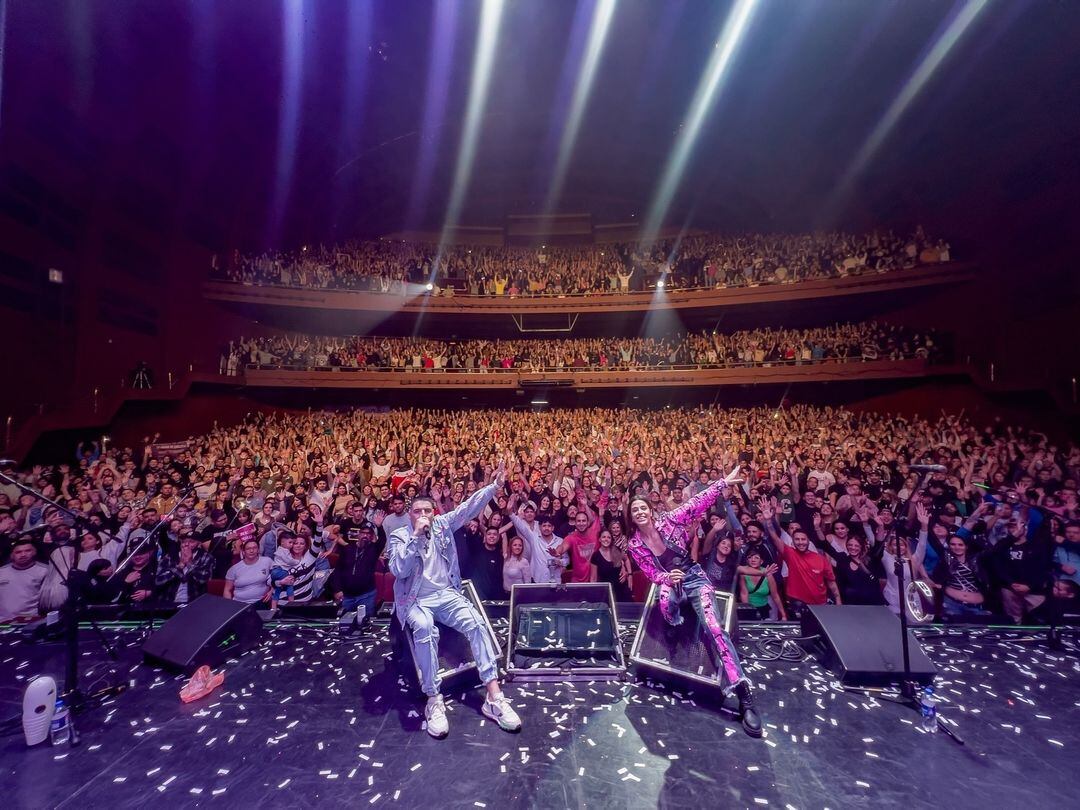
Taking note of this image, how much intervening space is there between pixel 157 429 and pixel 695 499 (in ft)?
46.1

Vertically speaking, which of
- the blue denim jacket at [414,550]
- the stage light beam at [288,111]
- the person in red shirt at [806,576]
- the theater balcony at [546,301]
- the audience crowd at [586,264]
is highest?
the stage light beam at [288,111]

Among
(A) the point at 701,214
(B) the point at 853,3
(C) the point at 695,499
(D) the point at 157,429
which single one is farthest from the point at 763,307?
(D) the point at 157,429

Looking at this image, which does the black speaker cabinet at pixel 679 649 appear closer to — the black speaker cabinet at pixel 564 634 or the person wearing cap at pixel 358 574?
the black speaker cabinet at pixel 564 634

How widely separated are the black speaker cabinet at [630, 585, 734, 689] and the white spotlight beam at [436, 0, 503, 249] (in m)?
12.0

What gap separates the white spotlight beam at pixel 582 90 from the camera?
10.2 m

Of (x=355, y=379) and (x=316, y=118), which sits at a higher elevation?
(x=316, y=118)

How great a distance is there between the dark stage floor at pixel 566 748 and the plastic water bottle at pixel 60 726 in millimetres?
75

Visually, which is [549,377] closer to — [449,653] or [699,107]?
[699,107]

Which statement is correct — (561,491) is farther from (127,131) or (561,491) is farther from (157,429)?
(127,131)

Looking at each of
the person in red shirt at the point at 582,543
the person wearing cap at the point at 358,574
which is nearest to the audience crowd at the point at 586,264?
the person in red shirt at the point at 582,543

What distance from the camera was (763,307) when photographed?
14.9 meters

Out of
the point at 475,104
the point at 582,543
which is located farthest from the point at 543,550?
the point at 475,104

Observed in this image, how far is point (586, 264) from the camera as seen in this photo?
1791 centimetres

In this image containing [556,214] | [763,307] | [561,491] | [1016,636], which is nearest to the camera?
[1016,636]
